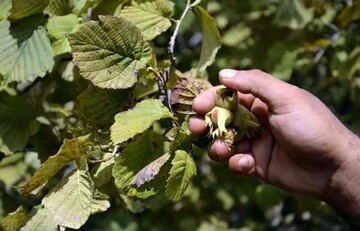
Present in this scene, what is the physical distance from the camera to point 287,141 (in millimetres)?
1439

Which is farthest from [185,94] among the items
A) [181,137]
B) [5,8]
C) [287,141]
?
[5,8]

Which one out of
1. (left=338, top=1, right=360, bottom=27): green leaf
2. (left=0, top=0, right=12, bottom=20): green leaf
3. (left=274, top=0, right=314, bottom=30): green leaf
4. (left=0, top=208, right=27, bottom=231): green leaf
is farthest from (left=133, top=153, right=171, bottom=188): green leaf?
(left=274, top=0, right=314, bottom=30): green leaf

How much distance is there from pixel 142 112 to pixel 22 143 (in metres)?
0.43

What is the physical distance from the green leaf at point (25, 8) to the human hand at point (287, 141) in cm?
43

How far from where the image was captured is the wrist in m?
1.49

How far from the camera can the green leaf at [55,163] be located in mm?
1443

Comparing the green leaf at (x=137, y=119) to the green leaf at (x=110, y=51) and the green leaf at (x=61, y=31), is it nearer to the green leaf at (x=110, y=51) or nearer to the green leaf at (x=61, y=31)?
the green leaf at (x=110, y=51)

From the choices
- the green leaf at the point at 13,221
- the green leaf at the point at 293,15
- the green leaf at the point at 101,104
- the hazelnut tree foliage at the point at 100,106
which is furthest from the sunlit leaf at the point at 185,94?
the green leaf at the point at 293,15

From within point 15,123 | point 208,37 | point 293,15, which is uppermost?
point 208,37

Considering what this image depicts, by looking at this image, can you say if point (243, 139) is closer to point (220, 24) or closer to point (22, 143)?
point (22, 143)

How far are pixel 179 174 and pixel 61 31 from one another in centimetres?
39

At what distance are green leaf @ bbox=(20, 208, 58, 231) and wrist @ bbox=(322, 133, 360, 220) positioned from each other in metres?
0.51

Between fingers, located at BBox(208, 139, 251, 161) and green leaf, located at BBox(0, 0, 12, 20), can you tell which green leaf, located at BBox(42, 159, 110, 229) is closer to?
fingers, located at BBox(208, 139, 251, 161)

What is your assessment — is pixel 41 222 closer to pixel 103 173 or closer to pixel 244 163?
pixel 103 173
